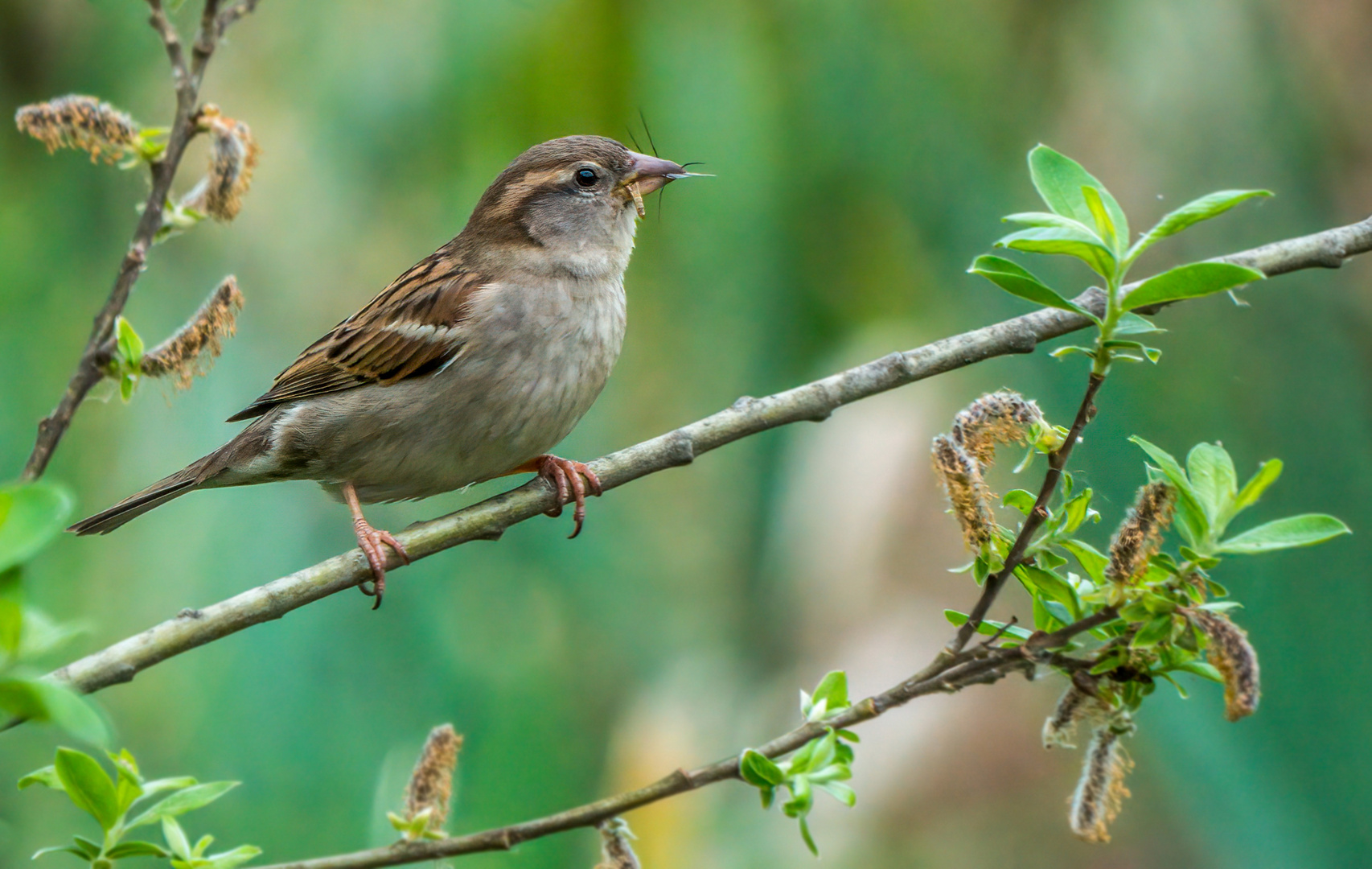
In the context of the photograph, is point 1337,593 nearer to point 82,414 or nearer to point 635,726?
point 635,726

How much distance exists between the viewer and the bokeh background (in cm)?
398

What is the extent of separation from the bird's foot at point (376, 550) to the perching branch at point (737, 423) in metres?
0.02

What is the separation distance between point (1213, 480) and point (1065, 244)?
0.40m

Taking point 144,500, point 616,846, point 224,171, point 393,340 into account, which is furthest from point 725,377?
point 616,846

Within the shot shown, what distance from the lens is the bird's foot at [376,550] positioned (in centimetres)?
235

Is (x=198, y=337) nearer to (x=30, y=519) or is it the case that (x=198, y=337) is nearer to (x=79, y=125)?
(x=79, y=125)

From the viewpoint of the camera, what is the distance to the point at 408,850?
6.22 feet

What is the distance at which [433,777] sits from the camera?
1977mm

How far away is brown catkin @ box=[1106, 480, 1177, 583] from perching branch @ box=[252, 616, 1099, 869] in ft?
0.44

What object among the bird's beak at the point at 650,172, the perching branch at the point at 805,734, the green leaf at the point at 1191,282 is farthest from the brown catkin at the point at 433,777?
the bird's beak at the point at 650,172

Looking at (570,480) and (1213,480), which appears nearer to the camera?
(1213,480)

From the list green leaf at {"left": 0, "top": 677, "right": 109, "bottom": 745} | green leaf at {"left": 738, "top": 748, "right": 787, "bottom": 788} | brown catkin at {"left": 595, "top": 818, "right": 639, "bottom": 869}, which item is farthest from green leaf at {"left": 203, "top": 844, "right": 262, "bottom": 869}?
green leaf at {"left": 0, "top": 677, "right": 109, "bottom": 745}

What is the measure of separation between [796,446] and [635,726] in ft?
4.75

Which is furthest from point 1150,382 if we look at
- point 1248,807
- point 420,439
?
point 420,439
